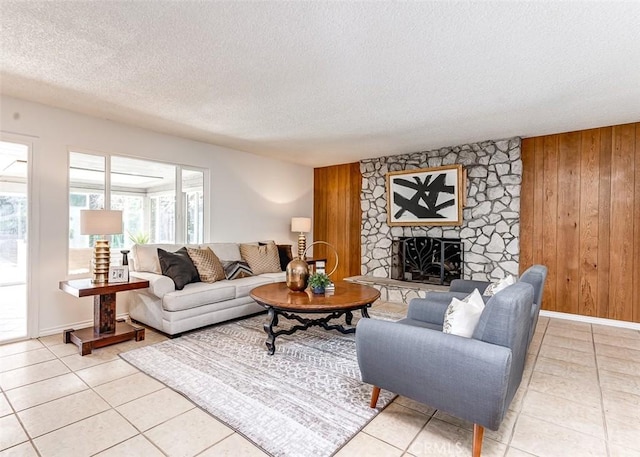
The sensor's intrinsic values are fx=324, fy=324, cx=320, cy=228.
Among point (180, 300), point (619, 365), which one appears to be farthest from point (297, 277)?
point (619, 365)

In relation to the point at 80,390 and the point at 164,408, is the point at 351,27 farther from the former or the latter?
the point at 80,390

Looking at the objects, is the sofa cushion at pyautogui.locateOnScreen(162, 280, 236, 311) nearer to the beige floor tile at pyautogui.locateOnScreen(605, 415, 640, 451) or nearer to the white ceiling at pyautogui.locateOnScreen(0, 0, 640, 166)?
the white ceiling at pyautogui.locateOnScreen(0, 0, 640, 166)

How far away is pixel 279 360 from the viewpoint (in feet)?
9.35

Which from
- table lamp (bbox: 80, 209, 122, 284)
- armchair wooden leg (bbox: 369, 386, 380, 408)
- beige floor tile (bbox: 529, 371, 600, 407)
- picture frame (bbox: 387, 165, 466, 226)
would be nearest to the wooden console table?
table lamp (bbox: 80, 209, 122, 284)

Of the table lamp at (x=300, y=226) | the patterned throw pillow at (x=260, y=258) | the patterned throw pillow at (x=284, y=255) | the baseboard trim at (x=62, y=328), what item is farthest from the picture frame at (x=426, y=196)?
the baseboard trim at (x=62, y=328)

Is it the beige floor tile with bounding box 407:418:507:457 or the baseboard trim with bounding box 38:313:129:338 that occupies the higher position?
the baseboard trim with bounding box 38:313:129:338

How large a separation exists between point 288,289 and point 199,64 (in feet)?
7.52

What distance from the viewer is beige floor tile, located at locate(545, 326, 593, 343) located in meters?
3.52

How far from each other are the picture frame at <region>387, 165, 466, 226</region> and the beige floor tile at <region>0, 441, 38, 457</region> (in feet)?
16.5

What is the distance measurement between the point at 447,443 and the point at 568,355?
206cm

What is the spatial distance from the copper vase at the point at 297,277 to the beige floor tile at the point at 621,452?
251 cm

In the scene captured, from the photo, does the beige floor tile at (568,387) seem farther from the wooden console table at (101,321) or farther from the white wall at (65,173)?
the white wall at (65,173)

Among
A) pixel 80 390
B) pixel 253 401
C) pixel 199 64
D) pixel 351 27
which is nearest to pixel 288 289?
pixel 253 401

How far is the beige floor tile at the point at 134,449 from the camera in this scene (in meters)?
1.69
